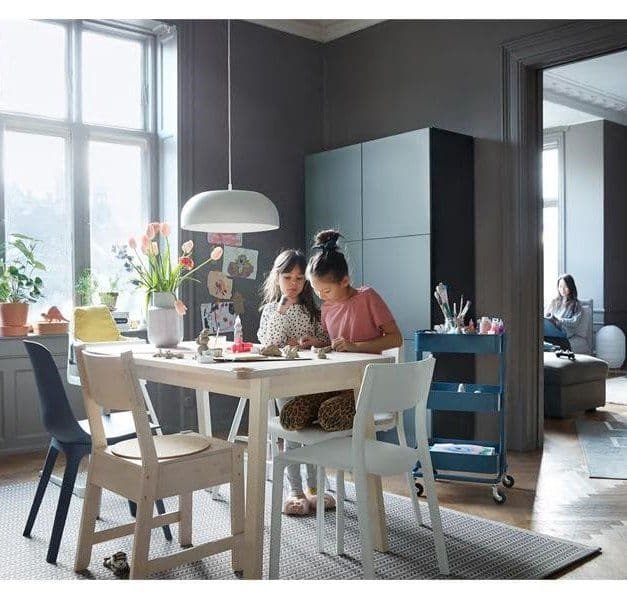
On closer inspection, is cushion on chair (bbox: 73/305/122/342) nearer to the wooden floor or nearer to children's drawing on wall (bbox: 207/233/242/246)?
the wooden floor

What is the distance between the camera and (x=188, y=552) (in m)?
Result: 2.62

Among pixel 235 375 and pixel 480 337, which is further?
pixel 480 337

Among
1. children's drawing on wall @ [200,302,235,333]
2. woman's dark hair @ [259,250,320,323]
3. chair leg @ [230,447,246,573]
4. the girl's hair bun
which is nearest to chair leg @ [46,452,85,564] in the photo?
chair leg @ [230,447,246,573]

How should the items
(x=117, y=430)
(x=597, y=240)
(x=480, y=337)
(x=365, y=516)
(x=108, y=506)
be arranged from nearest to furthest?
(x=365, y=516), (x=117, y=430), (x=108, y=506), (x=480, y=337), (x=597, y=240)

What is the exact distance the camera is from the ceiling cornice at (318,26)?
557 centimetres

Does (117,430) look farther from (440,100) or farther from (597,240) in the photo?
(597,240)

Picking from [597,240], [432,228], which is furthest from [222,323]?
[597,240]

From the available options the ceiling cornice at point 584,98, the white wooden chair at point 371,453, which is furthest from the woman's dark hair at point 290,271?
the ceiling cornice at point 584,98

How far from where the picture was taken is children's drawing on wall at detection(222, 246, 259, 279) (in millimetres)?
5414

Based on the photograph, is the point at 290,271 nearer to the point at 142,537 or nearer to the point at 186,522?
the point at 186,522

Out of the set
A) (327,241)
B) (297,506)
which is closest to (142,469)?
(297,506)

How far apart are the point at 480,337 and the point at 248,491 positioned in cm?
169

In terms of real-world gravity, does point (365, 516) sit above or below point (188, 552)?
above
